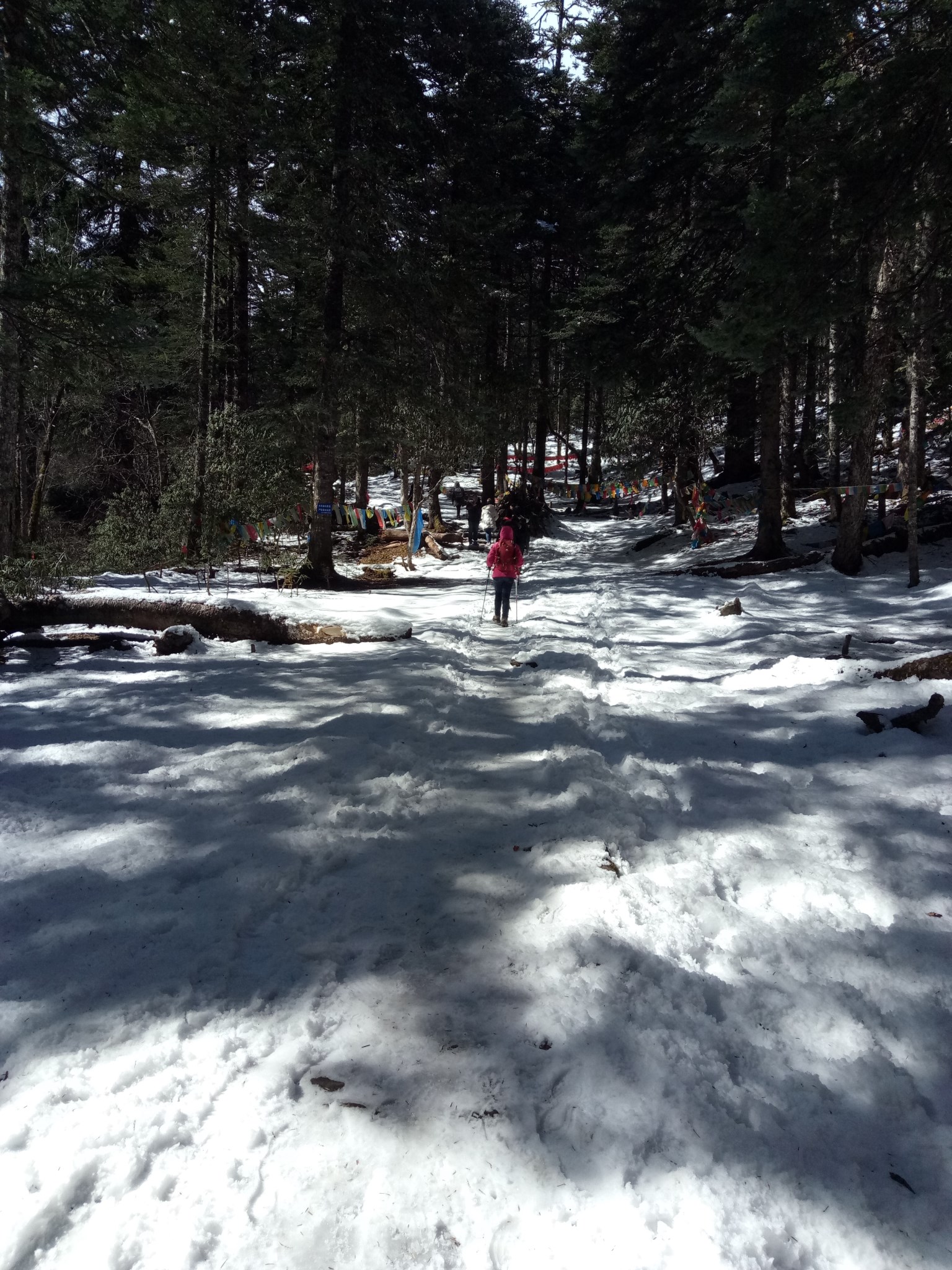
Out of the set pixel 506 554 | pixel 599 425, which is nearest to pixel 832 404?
pixel 506 554

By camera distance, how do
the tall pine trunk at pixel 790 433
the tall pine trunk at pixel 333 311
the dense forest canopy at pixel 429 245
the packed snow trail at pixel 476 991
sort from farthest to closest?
the tall pine trunk at pixel 790 433, the tall pine trunk at pixel 333 311, the dense forest canopy at pixel 429 245, the packed snow trail at pixel 476 991

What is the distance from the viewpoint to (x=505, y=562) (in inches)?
405

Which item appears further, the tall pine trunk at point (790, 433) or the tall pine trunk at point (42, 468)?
the tall pine trunk at point (42, 468)

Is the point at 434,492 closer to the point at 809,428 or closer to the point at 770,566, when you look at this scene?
the point at 809,428

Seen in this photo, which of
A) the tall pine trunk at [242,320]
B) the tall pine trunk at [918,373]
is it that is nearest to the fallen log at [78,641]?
the tall pine trunk at [242,320]

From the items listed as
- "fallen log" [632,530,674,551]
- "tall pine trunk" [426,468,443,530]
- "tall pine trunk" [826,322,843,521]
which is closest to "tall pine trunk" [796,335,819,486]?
"tall pine trunk" [826,322,843,521]

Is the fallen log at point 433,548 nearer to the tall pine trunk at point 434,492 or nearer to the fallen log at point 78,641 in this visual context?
the tall pine trunk at point 434,492

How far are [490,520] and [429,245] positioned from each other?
307 inches

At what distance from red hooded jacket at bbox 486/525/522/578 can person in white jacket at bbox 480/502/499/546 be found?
363 inches

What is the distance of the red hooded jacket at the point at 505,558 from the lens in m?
10.3

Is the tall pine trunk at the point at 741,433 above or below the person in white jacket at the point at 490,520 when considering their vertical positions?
above

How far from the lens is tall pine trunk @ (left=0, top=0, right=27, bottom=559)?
7.82 meters

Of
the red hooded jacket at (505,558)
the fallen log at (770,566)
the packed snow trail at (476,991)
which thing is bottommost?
the packed snow trail at (476,991)

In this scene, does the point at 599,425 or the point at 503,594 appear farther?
the point at 599,425
